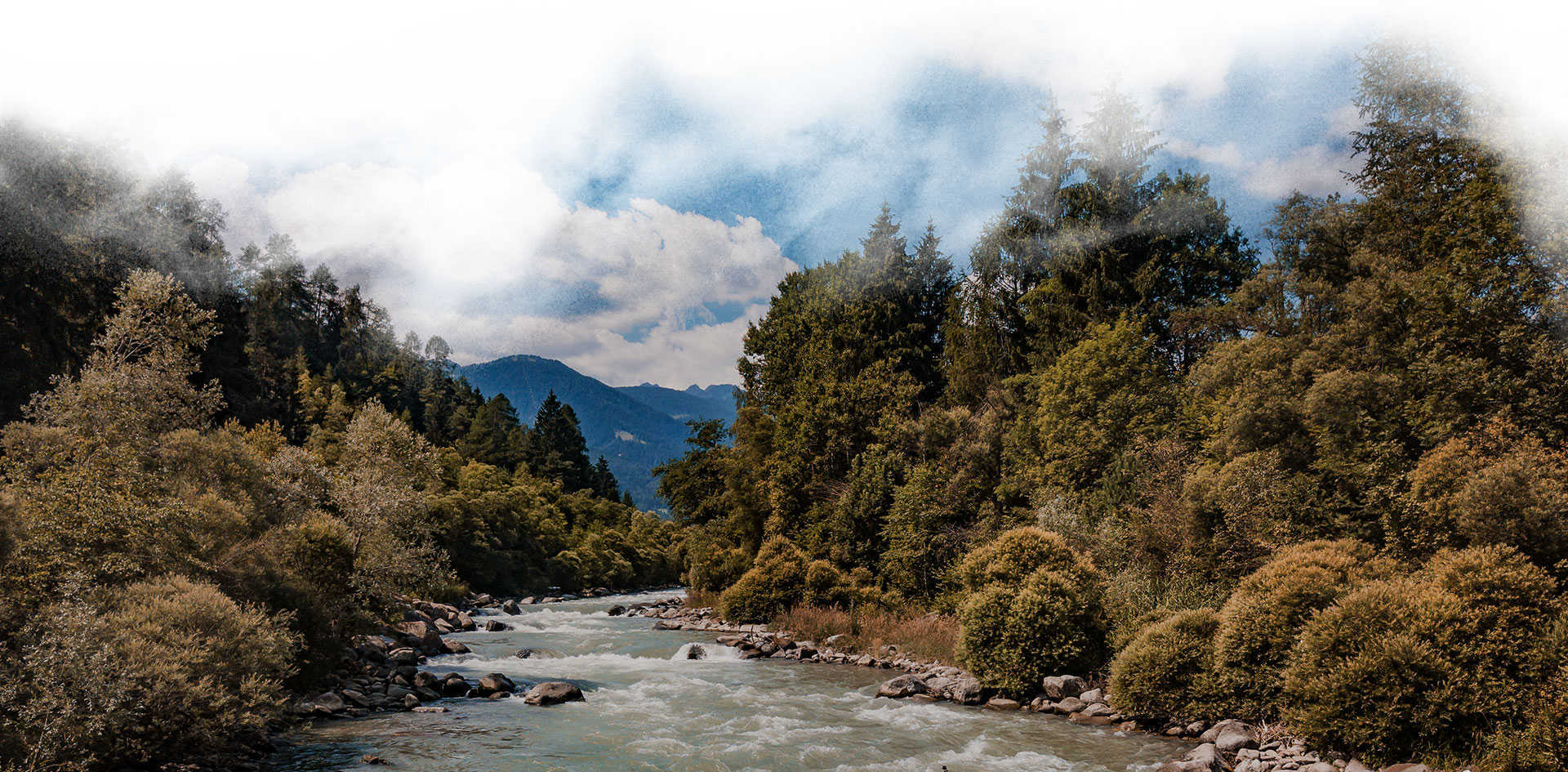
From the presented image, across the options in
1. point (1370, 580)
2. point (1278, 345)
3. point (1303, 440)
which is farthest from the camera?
point (1278, 345)

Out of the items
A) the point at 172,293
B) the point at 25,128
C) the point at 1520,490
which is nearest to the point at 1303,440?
the point at 1520,490

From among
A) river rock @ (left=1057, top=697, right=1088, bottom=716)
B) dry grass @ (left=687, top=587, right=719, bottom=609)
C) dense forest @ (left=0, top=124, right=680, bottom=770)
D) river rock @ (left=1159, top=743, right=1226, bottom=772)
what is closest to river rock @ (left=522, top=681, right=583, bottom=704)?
dense forest @ (left=0, top=124, right=680, bottom=770)

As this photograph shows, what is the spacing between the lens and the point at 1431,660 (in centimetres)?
1370

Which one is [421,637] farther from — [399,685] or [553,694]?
[553,694]

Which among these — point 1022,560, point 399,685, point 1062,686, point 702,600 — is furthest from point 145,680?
point 702,600

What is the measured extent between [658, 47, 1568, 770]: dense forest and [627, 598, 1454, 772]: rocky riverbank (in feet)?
1.83

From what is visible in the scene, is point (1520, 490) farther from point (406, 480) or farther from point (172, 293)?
point (172, 293)

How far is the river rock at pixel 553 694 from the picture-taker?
75.2 feet

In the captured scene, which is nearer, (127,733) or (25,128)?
(127,733)

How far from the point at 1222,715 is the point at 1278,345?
14.5 metres

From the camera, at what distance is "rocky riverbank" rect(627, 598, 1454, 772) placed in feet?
47.9

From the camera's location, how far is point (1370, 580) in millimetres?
17094

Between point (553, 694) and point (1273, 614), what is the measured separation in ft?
67.0

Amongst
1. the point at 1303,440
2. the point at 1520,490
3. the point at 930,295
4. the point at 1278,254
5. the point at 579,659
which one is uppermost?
the point at 930,295
